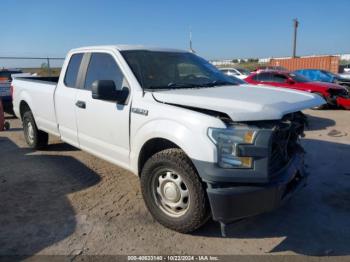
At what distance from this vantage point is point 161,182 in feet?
11.9

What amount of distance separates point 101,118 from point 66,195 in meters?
1.14

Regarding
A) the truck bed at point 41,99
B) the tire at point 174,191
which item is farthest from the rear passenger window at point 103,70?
the tire at point 174,191

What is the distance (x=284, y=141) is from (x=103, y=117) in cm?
217

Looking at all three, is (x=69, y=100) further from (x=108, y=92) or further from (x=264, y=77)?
(x=264, y=77)

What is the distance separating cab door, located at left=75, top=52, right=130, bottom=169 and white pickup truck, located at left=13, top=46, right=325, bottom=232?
0.5 inches

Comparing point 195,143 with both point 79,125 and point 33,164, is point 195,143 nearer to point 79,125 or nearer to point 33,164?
point 79,125

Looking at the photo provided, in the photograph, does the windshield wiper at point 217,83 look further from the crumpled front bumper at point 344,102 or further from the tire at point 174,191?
the crumpled front bumper at point 344,102

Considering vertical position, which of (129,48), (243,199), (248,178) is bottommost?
(243,199)

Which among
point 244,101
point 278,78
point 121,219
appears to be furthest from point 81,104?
point 278,78

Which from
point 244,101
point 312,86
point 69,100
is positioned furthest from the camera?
point 312,86

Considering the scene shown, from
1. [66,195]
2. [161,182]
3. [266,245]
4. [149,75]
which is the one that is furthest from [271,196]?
[66,195]

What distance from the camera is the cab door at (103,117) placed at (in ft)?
13.5

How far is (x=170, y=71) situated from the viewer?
4441 mm

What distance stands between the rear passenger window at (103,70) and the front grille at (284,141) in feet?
6.31
